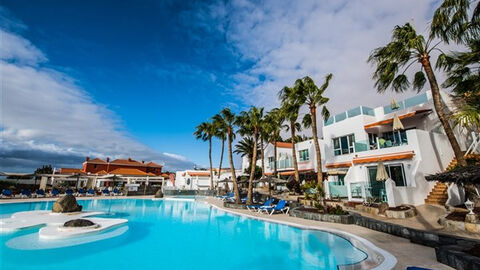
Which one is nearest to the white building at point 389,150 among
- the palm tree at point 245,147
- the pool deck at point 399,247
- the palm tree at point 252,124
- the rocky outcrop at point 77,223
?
the pool deck at point 399,247

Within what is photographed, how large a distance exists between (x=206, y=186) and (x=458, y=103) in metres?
40.5

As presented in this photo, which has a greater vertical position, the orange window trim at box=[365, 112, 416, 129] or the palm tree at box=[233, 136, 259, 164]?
the palm tree at box=[233, 136, 259, 164]

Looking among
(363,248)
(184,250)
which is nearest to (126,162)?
(184,250)

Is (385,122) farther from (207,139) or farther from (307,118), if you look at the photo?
(207,139)

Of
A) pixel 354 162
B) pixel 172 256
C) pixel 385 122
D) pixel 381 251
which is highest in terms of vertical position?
pixel 385 122

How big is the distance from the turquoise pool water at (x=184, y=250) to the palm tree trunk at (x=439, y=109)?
7.37m

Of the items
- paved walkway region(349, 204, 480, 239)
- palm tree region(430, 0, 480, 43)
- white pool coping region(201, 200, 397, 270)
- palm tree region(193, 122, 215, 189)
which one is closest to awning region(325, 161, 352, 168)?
paved walkway region(349, 204, 480, 239)

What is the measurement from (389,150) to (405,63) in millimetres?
7108

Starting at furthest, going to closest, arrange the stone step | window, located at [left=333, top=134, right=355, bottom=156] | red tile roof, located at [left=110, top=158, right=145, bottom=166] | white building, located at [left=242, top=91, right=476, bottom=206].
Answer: red tile roof, located at [left=110, top=158, right=145, bottom=166] < window, located at [left=333, top=134, right=355, bottom=156] < white building, located at [left=242, top=91, right=476, bottom=206] < the stone step

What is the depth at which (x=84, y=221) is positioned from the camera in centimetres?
1156

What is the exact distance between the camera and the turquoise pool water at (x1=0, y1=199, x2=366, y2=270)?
24.5 ft

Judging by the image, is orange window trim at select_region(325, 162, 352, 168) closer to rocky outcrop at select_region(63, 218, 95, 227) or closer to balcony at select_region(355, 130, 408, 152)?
balcony at select_region(355, 130, 408, 152)

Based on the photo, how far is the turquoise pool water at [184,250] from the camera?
747 centimetres

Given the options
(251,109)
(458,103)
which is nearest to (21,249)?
(251,109)
